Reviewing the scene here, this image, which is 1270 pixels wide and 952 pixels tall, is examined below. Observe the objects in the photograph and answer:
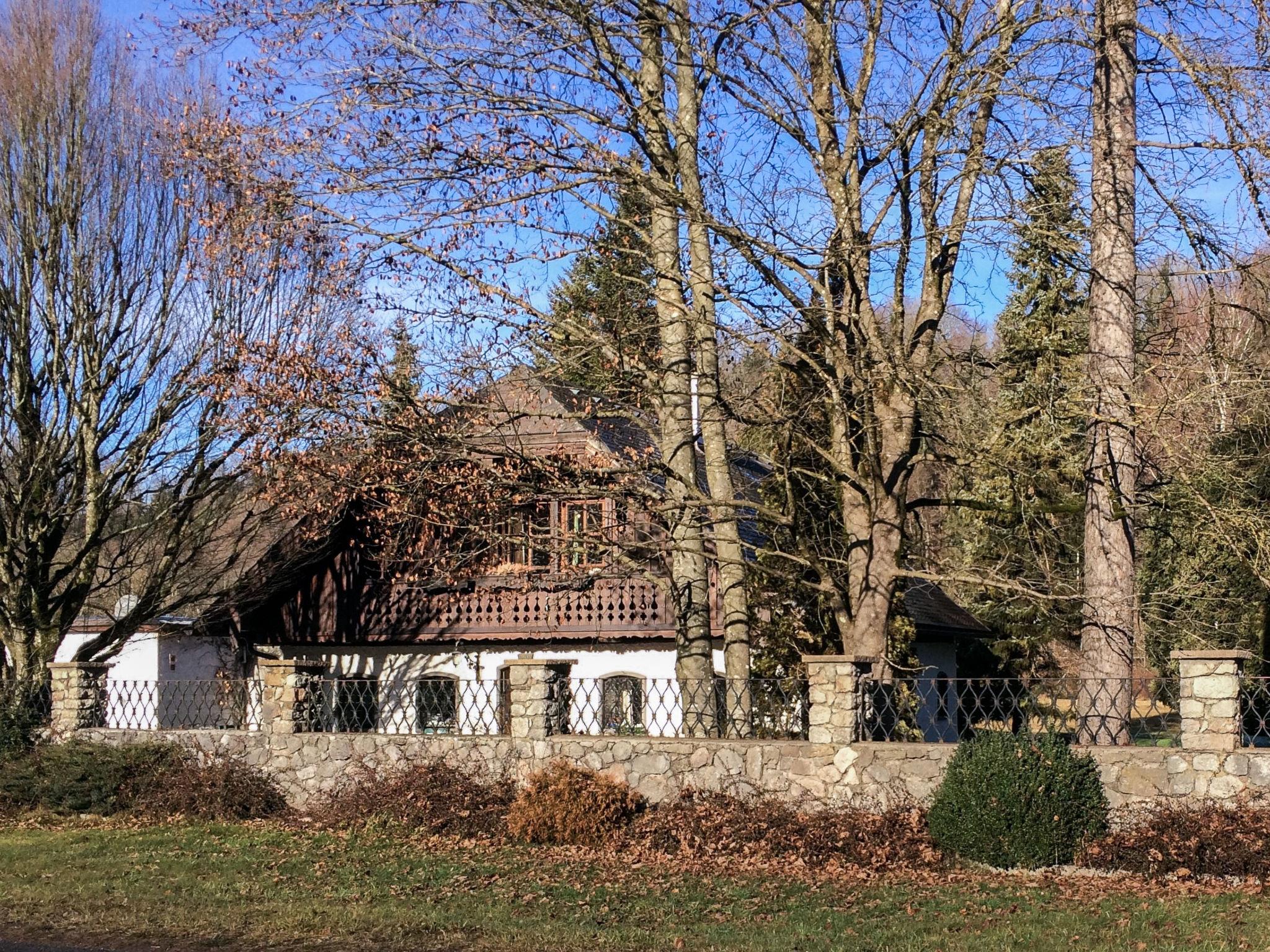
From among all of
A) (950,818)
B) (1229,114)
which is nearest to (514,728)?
(950,818)

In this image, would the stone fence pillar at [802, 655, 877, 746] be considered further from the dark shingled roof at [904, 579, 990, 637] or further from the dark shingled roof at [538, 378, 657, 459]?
the dark shingled roof at [904, 579, 990, 637]

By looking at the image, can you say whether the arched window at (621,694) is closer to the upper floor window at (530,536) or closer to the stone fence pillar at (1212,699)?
the upper floor window at (530,536)

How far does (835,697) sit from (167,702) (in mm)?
8376

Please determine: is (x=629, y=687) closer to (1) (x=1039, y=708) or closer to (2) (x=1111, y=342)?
(1) (x=1039, y=708)

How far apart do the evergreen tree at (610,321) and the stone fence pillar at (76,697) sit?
692 centimetres

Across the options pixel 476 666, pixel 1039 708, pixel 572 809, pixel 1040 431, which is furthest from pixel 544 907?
pixel 476 666

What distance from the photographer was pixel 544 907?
28.6ft

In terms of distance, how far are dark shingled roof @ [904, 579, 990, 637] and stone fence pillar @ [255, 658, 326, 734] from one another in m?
10.2

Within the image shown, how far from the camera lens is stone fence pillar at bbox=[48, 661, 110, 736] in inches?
598

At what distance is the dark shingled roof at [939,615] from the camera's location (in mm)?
22438

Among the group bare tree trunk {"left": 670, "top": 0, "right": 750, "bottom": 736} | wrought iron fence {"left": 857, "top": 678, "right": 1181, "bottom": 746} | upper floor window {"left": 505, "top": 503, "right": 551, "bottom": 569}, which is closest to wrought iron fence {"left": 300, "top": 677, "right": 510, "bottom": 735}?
upper floor window {"left": 505, "top": 503, "right": 551, "bottom": 569}

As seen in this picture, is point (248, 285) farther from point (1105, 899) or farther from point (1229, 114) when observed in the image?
point (1105, 899)

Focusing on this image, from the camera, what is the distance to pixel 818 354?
13.5 m

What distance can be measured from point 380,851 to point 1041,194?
855cm
